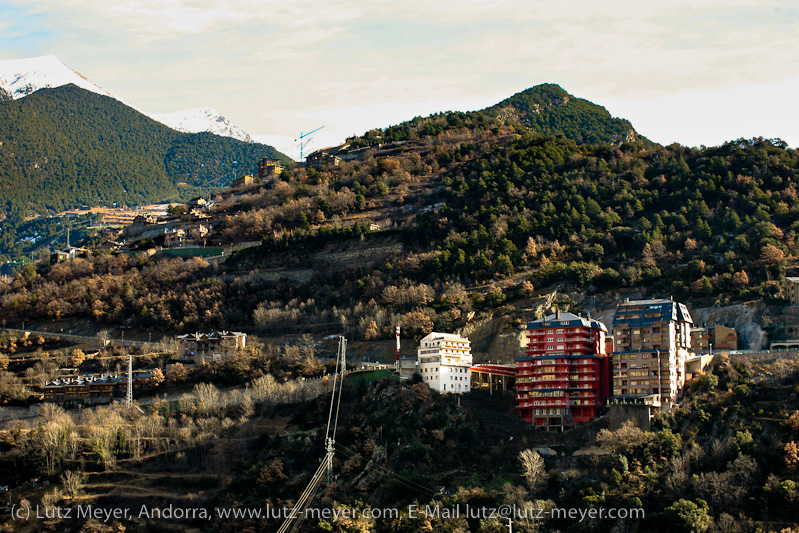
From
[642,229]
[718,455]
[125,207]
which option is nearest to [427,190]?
[642,229]

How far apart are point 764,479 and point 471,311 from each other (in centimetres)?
2146

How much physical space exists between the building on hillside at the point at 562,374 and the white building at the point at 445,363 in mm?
2981

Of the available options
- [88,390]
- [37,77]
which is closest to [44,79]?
[37,77]

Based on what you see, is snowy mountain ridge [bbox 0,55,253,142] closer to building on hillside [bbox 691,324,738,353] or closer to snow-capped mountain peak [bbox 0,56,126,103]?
snow-capped mountain peak [bbox 0,56,126,103]

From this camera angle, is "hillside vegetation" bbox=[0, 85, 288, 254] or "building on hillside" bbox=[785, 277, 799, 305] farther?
"hillside vegetation" bbox=[0, 85, 288, 254]

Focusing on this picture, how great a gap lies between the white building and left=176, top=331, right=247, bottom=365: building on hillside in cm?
1441

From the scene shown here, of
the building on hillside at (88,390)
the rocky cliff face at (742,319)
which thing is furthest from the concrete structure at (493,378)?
the building on hillside at (88,390)

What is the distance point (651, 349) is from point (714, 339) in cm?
582

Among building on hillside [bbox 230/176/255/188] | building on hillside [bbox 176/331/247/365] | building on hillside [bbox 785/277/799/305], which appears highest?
building on hillside [bbox 230/176/255/188]

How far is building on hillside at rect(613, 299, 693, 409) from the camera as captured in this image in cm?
5041

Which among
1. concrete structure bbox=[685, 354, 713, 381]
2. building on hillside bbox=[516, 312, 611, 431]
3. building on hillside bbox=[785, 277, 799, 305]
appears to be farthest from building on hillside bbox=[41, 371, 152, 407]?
building on hillside bbox=[785, 277, 799, 305]

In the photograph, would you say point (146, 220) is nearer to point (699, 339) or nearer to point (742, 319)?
point (699, 339)

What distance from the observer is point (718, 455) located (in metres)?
45.5

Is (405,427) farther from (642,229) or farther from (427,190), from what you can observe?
A: (427,190)
